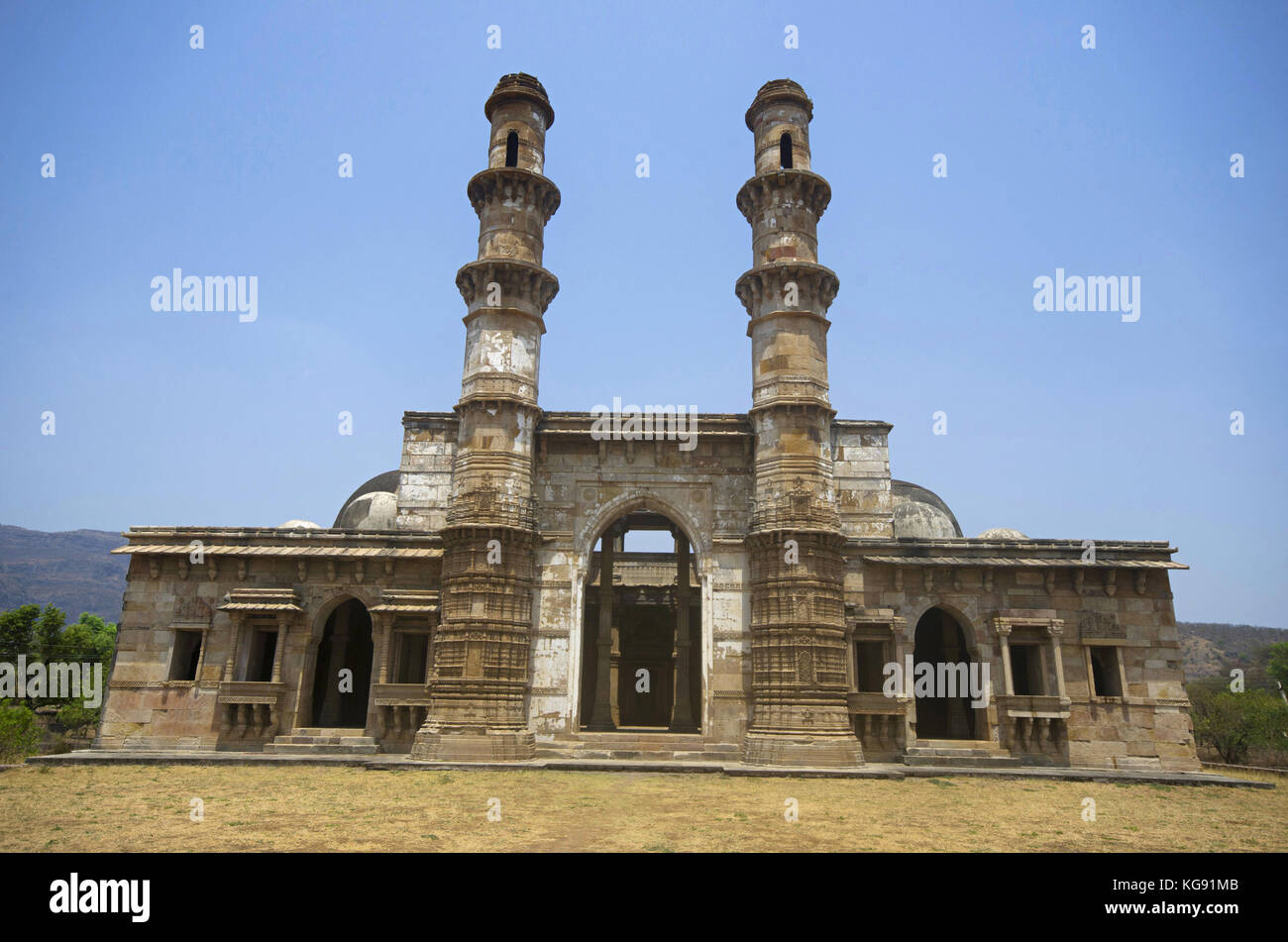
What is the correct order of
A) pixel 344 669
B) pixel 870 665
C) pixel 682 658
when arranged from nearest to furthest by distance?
pixel 870 665, pixel 344 669, pixel 682 658

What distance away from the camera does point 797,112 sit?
2336 centimetres

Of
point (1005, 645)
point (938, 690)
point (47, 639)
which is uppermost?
point (47, 639)

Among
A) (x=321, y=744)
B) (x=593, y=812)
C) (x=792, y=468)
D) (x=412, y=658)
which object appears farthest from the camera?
(x=412, y=658)

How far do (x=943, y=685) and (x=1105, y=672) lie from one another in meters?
4.04

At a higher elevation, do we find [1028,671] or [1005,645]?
[1005,645]

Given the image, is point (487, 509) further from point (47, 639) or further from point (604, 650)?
point (47, 639)

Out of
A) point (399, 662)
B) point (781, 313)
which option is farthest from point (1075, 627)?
point (399, 662)

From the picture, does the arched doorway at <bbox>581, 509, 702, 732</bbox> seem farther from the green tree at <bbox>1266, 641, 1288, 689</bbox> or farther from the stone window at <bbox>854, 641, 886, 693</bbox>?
the green tree at <bbox>1266, 641, 1288, 689</bbox>

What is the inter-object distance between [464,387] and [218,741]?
1108 cm

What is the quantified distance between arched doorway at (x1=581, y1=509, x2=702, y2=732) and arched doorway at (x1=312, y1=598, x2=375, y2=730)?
23.7ft

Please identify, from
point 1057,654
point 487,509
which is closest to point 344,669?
point 487,509

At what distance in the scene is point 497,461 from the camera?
2084 centimetres

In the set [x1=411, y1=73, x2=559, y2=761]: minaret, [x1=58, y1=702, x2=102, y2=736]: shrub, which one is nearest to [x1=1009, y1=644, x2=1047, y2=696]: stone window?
[x1=411, y1=73, x2=559, y2=761]: minaret
